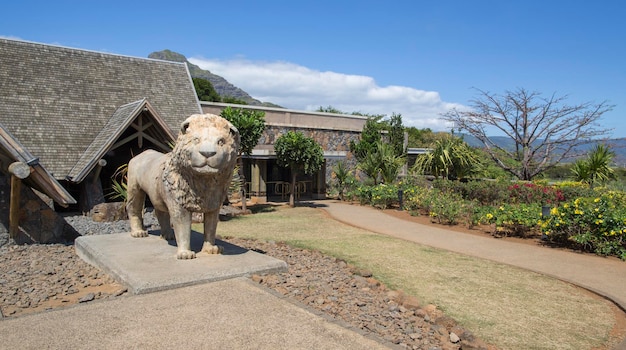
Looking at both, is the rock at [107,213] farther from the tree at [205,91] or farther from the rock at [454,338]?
the tree at [205,91]

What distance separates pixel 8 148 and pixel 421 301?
21.3 ft

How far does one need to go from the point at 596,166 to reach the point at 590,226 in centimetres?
1123

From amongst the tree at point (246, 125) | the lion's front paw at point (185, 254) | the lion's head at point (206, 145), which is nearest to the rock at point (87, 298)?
the lion's front paw at point (185, 254)

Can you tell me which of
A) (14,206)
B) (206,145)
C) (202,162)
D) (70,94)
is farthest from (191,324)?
(70,94)

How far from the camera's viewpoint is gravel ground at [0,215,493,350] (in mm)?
Answer: 4648

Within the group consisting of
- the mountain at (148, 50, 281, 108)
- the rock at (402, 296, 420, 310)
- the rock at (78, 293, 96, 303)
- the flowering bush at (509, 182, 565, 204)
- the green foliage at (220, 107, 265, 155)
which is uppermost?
the mountain at (148, 50, 281, 108)

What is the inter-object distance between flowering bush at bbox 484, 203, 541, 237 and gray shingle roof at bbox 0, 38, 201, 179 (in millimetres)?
9261

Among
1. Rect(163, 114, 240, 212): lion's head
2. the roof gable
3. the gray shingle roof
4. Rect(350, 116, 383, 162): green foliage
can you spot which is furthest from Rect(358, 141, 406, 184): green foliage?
Rect(163, 114, 240, 212): lion's head

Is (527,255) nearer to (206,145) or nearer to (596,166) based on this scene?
(206,145)

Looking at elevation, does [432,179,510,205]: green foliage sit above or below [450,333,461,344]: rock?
above

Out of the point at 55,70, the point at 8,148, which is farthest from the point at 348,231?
the point at 55,70

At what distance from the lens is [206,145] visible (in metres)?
5.34

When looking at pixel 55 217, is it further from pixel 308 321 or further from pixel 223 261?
pixel 308 321

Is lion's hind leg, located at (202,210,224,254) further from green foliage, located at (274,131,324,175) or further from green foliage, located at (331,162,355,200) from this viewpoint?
green foliage, located at (331,162,355,200)
